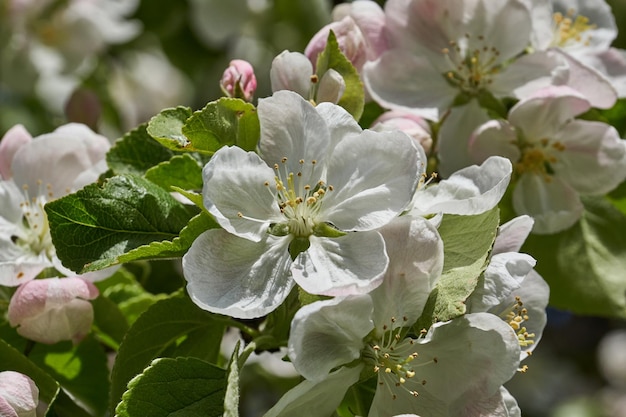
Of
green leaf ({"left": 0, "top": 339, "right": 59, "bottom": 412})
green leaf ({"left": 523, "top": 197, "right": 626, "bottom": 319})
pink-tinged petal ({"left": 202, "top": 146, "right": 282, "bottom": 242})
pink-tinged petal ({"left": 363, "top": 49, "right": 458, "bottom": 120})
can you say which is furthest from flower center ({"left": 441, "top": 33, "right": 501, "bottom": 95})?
green leaf ({"left": 0, "top": 339, "right": 59, "bottom": 412})

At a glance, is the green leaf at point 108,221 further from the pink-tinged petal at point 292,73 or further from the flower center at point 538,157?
the flower center at point 538,157

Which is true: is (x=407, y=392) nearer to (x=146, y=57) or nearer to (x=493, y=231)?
(x=493, y=231)

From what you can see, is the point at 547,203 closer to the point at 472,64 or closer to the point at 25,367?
the point at 472,64

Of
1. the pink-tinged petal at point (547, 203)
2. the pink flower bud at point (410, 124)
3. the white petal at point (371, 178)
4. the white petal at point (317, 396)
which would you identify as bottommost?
the pink-tinged petal at point (547, 203)

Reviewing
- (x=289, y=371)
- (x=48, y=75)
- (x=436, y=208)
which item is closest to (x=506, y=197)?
(x=436, y=208)

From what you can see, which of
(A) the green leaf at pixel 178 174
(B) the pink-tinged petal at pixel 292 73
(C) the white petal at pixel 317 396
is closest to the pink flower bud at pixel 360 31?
(B) the pink-tinged petal at pixel 292 73

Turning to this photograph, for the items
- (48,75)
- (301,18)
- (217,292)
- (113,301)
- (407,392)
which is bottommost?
(48,75)
